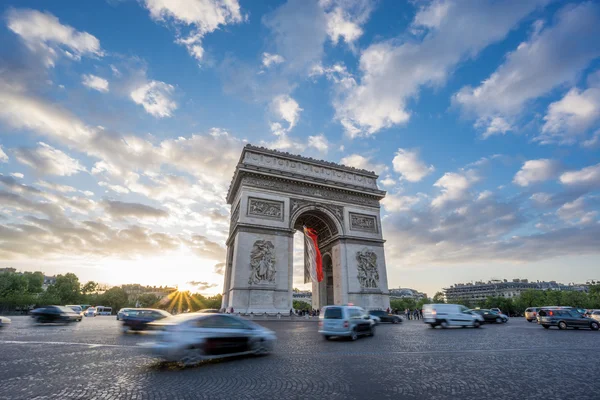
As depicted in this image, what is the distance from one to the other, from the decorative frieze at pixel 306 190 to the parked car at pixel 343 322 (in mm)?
17143

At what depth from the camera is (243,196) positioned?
26750 mm

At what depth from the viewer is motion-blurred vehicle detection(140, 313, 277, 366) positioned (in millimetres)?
6293

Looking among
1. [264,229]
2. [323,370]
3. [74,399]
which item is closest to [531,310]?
[264,229]

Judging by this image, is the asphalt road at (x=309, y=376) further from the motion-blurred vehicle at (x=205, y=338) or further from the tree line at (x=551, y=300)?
the tree line at (x=551, y=300)

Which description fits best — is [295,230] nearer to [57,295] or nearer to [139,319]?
[139,319]

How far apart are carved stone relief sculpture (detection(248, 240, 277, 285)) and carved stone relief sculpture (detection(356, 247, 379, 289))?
27.4ft

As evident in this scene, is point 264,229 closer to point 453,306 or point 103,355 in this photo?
point 453,306

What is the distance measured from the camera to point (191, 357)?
646 cm

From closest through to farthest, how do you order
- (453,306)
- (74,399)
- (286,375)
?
(74,399) → (286,375) → (453,306)

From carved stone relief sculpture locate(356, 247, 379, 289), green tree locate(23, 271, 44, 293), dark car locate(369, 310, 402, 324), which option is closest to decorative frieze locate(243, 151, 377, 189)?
carved stone relief sculpture locate(356, 247, 379, 289)

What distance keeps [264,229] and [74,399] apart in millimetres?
22321

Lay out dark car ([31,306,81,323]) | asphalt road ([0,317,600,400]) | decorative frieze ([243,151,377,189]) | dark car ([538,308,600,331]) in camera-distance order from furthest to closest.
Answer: decorative frieze ([243,151,377,189]) → dark car ([31,306,81,323]) → dark car ([538,308,600,331]) → asphalt road ([0,317,600,400])

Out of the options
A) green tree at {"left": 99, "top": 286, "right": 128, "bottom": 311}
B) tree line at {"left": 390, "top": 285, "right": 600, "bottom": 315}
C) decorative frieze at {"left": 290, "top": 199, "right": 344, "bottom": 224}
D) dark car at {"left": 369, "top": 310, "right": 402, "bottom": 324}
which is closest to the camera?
dark car at {"left": 369, "top": 310, "right": 402, "bottom": 324}

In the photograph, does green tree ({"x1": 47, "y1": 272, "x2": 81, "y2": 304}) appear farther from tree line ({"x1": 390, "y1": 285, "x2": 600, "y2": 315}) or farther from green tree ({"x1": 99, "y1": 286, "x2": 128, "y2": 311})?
tree line ({"x1": 390, "y1": 285, "x2": 600, "y2": 315})
